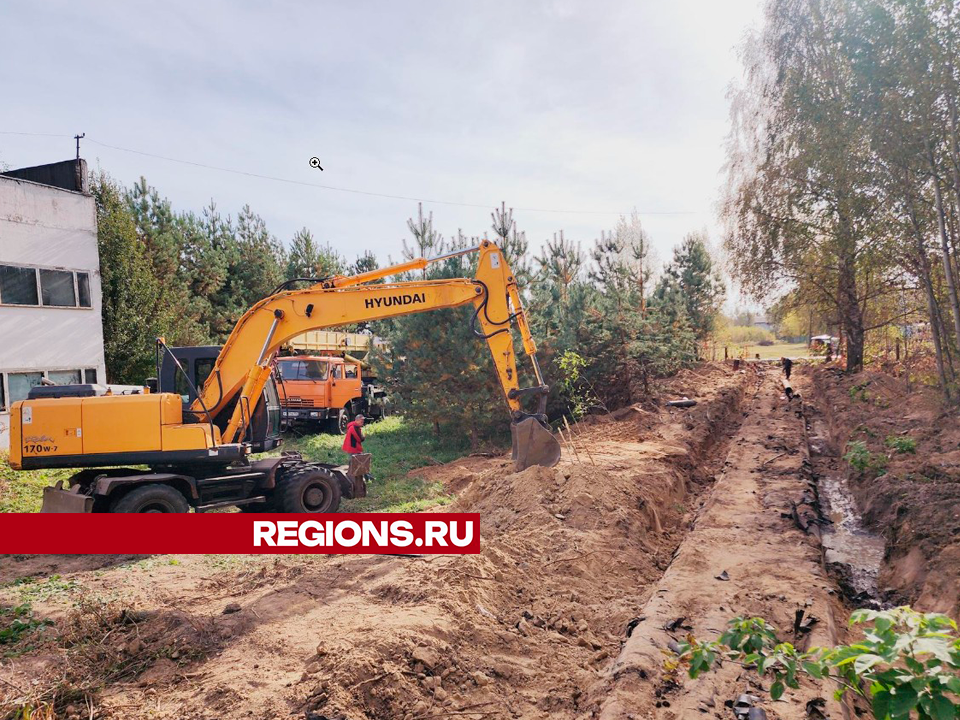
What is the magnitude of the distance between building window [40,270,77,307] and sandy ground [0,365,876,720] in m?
9.19

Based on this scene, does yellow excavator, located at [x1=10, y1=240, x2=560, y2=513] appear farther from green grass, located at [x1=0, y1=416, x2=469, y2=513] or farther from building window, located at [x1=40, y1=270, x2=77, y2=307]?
building window, located at [x1=40, y1=270, x2=77, y2=307]

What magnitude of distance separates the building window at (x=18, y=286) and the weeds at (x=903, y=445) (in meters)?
18.4

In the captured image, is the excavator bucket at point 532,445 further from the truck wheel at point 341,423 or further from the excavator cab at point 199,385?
the truck wheel at point 341,423

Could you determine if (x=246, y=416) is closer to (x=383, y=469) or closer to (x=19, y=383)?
(x=383, y=469)

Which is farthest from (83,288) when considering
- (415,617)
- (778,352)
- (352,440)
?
(778,352)

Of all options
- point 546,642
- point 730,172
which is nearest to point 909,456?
point 546,642

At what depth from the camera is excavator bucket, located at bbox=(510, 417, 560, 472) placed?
949cm

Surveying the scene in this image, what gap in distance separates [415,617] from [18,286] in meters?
14.0

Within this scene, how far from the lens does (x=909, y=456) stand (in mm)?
10414

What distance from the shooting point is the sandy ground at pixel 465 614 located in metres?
4.49

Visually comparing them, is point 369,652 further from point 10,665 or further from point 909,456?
point 909,456

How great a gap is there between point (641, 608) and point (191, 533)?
614cm

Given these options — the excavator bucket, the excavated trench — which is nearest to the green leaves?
the excavated trench

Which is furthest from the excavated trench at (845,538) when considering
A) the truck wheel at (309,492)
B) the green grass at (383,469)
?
the truck wheel at (309,492)
